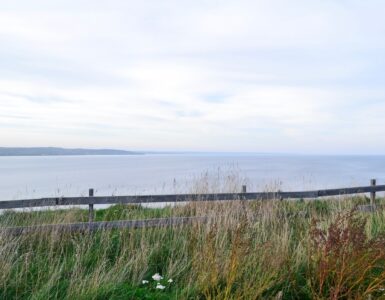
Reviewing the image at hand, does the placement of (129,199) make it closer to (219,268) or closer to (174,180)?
(174,180)

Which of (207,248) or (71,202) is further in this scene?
(71,202)

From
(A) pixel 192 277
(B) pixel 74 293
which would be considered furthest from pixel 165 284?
(B) pixel 74 293

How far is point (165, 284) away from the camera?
3947 millimetres

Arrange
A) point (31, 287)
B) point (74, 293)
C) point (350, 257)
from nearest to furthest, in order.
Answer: point (350, 257), point (74, 293), point (31, 287)

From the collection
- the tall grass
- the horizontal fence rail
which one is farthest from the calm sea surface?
the tall grass

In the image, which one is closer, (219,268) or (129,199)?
(219,268)

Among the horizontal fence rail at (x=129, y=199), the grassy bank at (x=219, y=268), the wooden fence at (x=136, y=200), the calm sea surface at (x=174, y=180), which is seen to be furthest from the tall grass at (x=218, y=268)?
the calm sea surface at (x=174, y=180)

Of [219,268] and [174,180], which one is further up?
[174,180]

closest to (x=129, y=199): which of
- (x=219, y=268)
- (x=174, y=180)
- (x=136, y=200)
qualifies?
(x=136, y=200)

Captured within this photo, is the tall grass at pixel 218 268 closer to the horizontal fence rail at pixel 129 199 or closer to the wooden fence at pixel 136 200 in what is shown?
the wooden fence at pixel 136 200

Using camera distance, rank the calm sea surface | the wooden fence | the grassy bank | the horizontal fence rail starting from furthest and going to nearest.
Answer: the calm sea surface
the horizontal fence rail
the wooden fence
the grassy bank

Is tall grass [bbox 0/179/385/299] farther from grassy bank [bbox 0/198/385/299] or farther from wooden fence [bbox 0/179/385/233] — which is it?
wooden fence [bbox 0/179/385/233]

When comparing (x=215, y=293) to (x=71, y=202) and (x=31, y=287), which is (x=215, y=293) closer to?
(x=31, y=287)

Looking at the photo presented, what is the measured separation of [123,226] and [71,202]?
246cm
